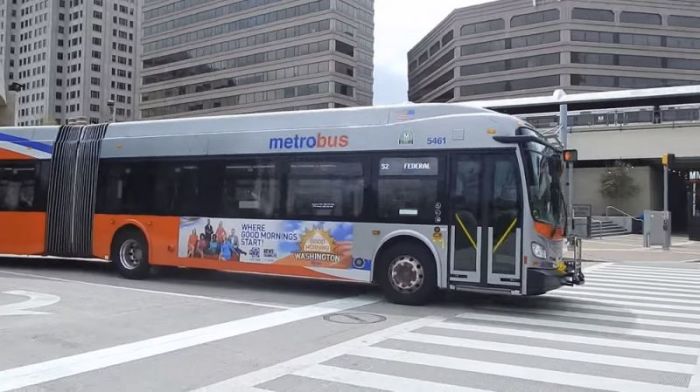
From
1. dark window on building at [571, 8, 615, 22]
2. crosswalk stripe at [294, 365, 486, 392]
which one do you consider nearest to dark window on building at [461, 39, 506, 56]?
dark window on building at [571, 8, 615, 22]

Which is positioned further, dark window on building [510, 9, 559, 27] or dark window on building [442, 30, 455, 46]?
dark window on building [442, 30, 455, 46]

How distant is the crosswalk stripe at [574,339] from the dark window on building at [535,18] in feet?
288

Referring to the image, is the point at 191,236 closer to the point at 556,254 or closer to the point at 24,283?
the point at 24,283

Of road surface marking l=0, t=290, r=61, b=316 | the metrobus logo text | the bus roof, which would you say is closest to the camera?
road surface marking l=0, t=290, r=61, b=316

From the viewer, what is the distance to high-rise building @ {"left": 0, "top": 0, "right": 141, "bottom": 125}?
146375 mm

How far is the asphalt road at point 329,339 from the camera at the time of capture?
5.77m

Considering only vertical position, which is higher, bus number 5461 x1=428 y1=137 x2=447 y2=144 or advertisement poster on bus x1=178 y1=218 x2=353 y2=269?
bus number 5461 x1=428 y1=137 x2=447 y2=144

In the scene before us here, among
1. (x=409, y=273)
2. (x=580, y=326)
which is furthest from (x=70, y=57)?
(x=580, y=326)

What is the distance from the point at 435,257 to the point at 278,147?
3.69 meters

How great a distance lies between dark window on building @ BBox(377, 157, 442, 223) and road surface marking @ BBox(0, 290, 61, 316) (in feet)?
18.3

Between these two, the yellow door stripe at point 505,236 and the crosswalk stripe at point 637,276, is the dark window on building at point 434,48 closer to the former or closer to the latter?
the crosswalk stripe at point 637,276

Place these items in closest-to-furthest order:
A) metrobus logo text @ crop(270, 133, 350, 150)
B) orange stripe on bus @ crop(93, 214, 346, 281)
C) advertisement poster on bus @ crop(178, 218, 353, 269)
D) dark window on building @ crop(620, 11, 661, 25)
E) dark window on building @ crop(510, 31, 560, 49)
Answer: advertisement poster on bus @ crop(178, 218, 353, 269) < metrobus logo text @ crop(270, 133, 350, 150) < orange stripe on bus @ crop(93, 214, 346, 281) < dark window on building @ crop(620, 11, 661, 25) < dark window on building @ crop(510, 31, 560, 49)

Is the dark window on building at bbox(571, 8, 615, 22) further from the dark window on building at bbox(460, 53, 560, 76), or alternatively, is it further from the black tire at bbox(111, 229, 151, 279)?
the black tire at bbox(111, 229, 151, 279)

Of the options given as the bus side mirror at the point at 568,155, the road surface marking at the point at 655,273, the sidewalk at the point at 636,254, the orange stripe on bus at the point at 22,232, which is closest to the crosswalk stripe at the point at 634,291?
the bus side mirror at the point at 568,155
